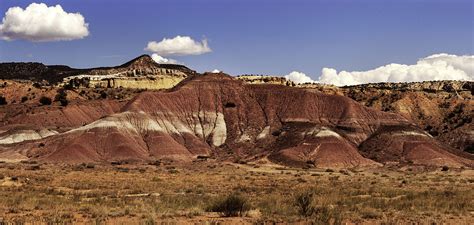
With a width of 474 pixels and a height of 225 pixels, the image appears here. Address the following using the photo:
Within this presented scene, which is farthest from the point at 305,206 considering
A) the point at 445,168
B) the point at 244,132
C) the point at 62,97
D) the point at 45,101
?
the point at 62,97

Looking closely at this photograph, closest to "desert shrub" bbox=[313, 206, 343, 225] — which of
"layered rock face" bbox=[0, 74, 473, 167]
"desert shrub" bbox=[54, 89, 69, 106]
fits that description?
"layered rock face" bbox=[0, 74, 473, 167]

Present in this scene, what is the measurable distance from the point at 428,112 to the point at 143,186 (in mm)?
104030

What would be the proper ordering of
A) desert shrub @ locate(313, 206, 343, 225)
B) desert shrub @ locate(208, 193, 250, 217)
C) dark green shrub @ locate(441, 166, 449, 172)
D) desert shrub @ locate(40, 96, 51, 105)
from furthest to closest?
desert shrub @ locate(40, 96, 51, 105) → dark green shrub @ locate(441, 166, 449, 172) → desert shrub @ locate(208, 193, 250, 217) → desert shrub @ locate(313, 206, 343, 225)

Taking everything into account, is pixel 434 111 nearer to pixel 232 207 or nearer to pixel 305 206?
pixel 305 206

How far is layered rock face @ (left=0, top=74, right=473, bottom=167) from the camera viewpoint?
89.8 metres

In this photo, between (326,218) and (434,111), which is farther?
(434,111)

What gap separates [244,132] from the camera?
340ft

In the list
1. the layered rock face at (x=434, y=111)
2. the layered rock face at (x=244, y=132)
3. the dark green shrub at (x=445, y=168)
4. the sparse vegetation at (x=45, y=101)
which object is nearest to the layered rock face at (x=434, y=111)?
the layered rock face at (x=434, y=111)

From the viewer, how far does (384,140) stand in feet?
325

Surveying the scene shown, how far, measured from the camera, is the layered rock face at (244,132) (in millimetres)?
89750

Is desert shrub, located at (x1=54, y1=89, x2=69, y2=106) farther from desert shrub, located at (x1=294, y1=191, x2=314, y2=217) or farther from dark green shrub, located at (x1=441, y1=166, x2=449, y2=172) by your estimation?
desert shrub, located at (x1=294, y1=191, x2=314, y2=217)

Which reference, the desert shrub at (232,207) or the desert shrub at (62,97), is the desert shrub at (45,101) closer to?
the desert shrub at (62,97)

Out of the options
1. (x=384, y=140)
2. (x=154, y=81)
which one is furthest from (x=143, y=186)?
(x=154, y=81)

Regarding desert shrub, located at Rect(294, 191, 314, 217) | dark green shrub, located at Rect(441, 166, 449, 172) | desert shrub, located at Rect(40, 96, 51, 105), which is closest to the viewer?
desert shrub, located at Rect(294, 191, 314, 217)
